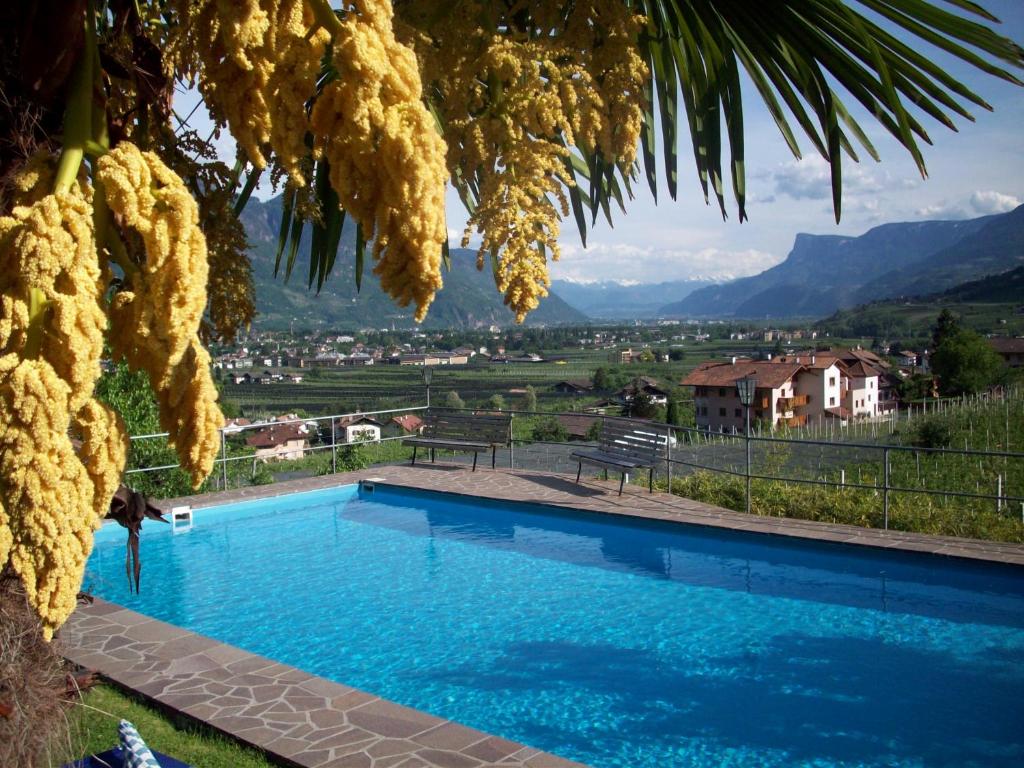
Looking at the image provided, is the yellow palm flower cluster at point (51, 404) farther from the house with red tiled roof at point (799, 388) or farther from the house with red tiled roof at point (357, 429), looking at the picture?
the house with red tiled roof at point (799, 388)

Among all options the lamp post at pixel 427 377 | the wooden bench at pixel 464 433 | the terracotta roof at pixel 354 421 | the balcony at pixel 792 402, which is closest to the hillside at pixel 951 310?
the balcony at pixel 792 402

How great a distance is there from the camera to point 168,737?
15.6 ft

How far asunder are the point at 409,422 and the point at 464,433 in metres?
2.06

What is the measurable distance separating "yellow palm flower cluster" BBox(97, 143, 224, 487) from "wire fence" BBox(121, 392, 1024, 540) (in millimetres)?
9130

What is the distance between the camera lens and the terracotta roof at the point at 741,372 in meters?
39.5

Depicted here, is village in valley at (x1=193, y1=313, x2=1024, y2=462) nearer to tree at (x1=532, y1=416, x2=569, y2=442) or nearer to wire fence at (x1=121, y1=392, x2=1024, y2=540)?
tree at (x1=532, y1=416, x2=569, y2=442)

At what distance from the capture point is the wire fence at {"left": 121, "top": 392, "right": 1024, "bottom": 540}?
33.7 feet

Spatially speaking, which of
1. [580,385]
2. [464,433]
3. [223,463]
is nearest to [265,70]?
[223,463]

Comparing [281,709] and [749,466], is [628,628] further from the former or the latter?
[749,466]

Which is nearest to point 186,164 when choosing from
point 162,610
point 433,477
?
point 162,610

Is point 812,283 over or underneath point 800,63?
over

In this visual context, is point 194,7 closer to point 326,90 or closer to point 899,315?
point 326,90

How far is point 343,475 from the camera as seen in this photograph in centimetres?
1330

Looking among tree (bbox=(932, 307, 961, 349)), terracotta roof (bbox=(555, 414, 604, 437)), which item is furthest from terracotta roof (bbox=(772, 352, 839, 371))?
terracotta roof (bbox=(555, 414, 604, 437))
